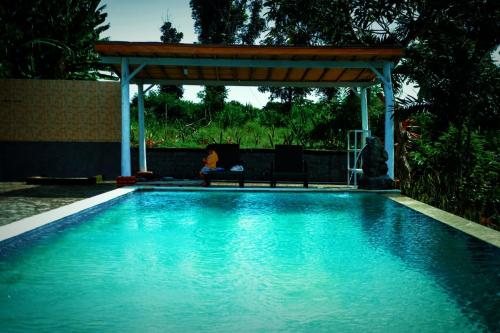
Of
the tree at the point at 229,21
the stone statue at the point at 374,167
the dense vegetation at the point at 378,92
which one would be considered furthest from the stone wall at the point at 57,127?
the tree at the point at 229,21

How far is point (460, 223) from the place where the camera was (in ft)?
23.1

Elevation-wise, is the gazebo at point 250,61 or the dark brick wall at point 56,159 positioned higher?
the gazebo at point 250,61

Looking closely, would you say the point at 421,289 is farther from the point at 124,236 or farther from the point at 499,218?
the point at 499,218

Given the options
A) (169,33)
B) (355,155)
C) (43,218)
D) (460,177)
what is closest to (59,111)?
(355,155)

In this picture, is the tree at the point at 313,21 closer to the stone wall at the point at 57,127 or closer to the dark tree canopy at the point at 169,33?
the stone wall at the point at 57,127

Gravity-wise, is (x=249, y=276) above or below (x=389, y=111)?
below

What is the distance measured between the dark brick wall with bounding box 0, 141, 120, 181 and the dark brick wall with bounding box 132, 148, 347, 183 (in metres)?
1.35

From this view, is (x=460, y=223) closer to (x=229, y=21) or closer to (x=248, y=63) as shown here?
(x=248, y=63)

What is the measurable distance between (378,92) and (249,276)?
466 inches

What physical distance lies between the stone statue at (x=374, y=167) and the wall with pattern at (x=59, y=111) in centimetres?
607

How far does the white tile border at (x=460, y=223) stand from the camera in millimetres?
5980

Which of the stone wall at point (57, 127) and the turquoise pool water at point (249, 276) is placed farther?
the stone wall at point (57, 127)

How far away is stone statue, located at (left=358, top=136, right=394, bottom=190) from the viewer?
1087 cm

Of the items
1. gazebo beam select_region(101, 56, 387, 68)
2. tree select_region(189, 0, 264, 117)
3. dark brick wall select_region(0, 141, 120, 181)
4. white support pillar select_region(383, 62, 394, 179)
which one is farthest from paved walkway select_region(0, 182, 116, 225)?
tree select_region(189, 0, 264, 117)
